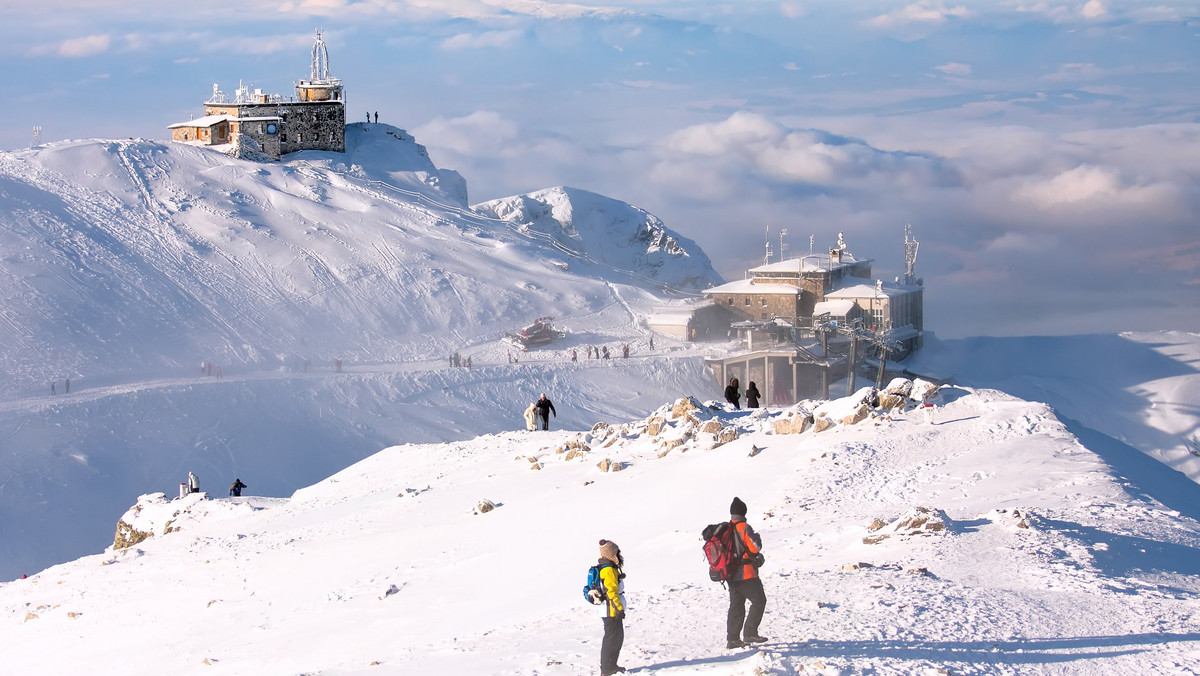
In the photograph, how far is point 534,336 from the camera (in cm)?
5484

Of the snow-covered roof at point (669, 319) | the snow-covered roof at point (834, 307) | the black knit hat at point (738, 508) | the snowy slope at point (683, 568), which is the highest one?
the snow-covered roof at point (834, 307)

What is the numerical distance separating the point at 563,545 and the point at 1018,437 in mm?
6732

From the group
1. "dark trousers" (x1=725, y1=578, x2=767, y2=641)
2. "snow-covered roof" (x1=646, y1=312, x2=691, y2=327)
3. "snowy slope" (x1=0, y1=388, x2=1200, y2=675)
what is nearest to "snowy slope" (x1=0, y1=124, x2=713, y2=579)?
"snow-covered roof" (x1=646, y1=312, x2=691, y2=327)

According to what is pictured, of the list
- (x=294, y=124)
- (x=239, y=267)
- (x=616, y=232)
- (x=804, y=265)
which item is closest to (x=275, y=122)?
(x=294, y=124)

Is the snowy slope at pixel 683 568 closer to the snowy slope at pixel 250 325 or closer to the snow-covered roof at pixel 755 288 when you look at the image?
the snowy slope at pixel 250 325

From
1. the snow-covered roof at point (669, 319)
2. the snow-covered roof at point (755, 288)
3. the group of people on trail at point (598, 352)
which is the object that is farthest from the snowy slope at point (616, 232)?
the group of people on trail at point (598, 352)

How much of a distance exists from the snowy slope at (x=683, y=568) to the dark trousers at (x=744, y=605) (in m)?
0.24

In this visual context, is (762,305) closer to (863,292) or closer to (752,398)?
(863,292)

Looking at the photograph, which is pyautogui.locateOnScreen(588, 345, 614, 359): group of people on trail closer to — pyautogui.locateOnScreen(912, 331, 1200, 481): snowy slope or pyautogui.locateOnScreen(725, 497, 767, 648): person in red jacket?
pyautogui.locateOnScreen(912, 331, 1200, 481): snowy slope

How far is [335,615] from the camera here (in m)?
13.3

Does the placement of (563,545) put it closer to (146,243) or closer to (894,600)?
(894,600)

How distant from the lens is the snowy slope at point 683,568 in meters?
Result: 9.30

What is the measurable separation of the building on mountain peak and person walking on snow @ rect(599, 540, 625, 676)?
68.6 meters

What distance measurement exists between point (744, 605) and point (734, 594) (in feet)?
0.39
